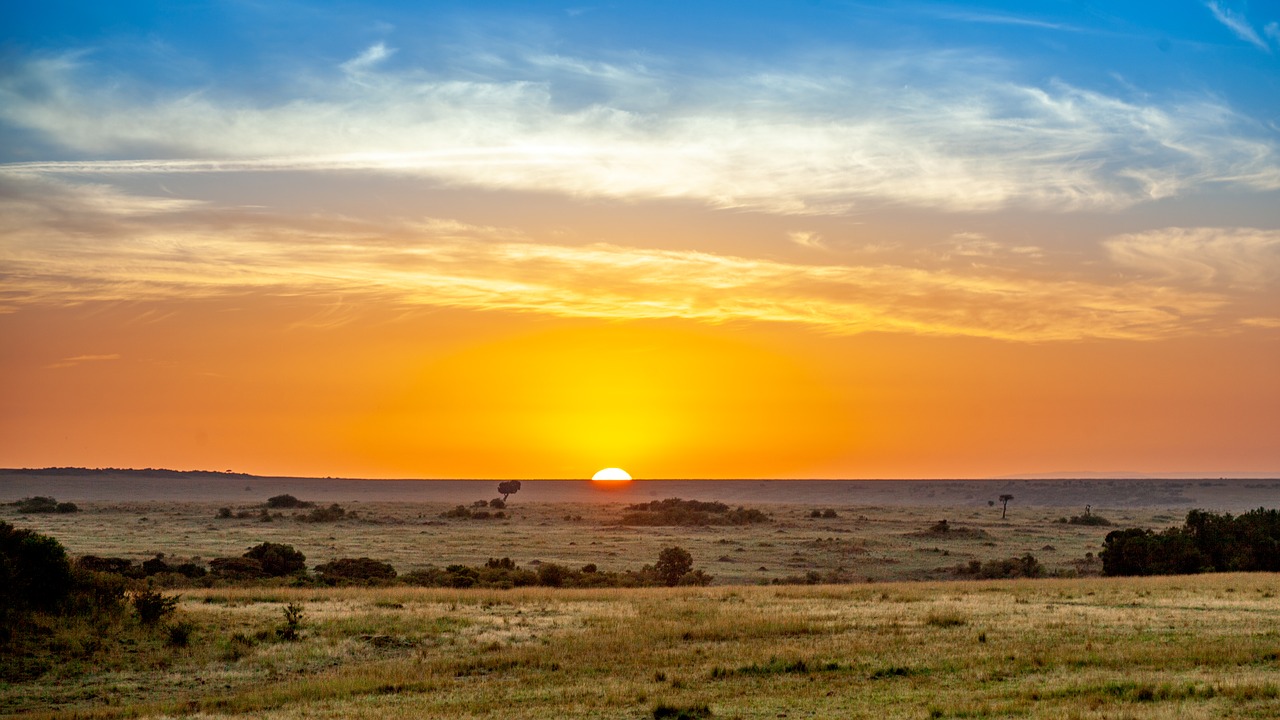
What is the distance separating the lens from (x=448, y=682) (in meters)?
23.0

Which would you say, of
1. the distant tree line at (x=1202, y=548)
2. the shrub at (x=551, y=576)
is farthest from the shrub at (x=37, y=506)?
the distant tree line at (x=1202, y=548)

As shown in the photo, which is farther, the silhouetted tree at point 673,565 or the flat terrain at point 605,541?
the flat terrain at point 605,541

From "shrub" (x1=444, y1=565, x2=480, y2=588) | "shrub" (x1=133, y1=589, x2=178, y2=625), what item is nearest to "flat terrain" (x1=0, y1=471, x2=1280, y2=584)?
"shrub" (x1=444, y1=565, x2=480, y2=588)

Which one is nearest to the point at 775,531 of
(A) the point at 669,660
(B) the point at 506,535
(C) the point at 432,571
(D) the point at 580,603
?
(B) the point at 506,535

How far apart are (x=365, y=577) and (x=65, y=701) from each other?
3019cm

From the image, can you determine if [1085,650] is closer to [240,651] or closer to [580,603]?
[580,603]

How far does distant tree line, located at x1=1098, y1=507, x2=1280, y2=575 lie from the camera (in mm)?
56156

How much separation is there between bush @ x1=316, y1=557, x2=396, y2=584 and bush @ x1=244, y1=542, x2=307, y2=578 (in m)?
1.63

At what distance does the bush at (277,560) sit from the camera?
5484cm

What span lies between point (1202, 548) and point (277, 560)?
1934 inches

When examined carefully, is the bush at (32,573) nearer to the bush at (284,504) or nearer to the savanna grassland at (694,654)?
the savanna grassland at (694,654)

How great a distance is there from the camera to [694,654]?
26.0 metres

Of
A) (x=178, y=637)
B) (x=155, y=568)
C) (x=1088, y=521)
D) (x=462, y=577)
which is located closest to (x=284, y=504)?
(x=1088, y=521)

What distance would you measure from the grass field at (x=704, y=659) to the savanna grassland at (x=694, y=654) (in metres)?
0.08
